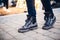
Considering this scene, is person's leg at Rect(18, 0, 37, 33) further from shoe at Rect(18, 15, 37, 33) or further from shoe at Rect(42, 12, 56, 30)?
shoe at Rect(42, 12, 56, 30)

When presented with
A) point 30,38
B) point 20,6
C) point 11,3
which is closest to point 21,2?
point 20,6

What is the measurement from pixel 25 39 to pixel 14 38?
9cm

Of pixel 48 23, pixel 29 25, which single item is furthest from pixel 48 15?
pixel 29 25

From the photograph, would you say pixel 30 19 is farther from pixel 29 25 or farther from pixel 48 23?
pixel 48 23

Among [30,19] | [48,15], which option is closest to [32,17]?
[30,19]

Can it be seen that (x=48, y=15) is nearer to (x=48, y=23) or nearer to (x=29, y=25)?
(x=48, y=23)

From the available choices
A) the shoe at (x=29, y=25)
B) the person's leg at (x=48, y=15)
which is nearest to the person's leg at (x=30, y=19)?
the shoe at (x=29, y=25)

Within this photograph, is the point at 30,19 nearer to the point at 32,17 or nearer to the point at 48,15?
the point at 32,17

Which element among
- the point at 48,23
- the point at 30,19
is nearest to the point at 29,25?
the point at 30,19

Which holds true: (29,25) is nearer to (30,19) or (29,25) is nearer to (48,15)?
(30,19)

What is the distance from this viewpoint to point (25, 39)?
3.13ft

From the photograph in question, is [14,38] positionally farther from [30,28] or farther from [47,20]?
[47,20]

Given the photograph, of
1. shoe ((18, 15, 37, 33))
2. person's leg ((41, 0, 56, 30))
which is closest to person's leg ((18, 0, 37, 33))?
shoe ((18, 15, 37, 33))

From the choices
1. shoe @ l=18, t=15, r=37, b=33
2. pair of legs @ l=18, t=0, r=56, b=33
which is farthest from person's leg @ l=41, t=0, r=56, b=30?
shoe @ l=18, t=15, r=37, b=33
